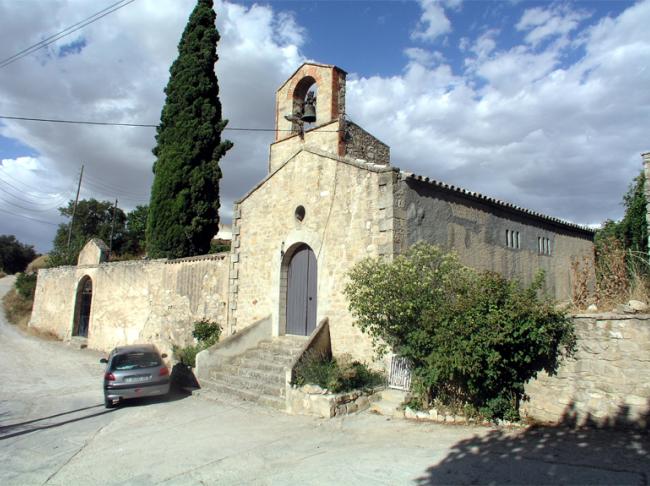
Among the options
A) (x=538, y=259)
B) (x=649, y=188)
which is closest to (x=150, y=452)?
(x=649, y=188)

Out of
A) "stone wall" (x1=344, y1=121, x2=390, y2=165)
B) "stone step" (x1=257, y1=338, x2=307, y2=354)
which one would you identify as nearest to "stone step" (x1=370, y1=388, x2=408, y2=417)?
"stone step" (x1=257, y1=338, x2=307, y2=354)

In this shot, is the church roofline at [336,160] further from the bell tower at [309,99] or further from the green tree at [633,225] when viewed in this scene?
the green tree at [633,225]

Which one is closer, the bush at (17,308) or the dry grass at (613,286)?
the dry grass at (613,286)

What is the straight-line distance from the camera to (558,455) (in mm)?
5465

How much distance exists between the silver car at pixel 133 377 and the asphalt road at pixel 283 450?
0.36 meters

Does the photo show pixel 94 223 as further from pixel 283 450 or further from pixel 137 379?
pixel 283 450

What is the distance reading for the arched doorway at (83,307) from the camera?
834 inches

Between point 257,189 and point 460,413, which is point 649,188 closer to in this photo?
point 460,413

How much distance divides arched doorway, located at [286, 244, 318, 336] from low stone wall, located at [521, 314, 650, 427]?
5458mm

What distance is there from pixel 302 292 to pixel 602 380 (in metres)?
6.78

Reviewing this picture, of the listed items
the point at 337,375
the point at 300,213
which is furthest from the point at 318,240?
the point at 337,375

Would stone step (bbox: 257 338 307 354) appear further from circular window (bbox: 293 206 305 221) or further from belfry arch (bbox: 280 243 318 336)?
circular window (bbox: 293 206 305 221)

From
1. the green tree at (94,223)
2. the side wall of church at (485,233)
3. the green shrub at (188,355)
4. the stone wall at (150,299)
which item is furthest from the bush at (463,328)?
the green tree at (94,223)

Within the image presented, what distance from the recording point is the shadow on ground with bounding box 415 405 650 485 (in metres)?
4.88
